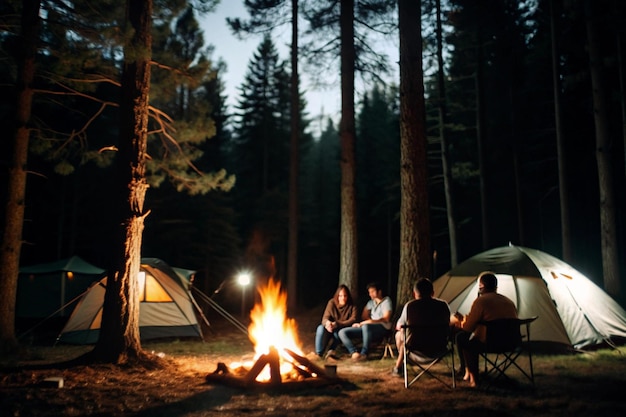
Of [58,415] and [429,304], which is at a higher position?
[429,304]

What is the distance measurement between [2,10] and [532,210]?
972 inches

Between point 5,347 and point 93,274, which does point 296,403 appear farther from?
point 93,274

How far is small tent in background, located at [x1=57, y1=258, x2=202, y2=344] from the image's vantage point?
31.2ft

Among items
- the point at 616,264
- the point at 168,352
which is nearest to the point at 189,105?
the point at 168,352

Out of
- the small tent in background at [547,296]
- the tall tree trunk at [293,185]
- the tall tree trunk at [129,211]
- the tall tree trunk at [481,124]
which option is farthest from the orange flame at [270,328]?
the tall tree trunk at [481,124]

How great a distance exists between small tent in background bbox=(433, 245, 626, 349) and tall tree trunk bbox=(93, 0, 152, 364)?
5006 millimetres

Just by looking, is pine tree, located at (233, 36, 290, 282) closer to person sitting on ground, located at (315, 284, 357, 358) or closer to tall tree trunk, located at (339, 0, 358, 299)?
tall tree trunk, located at (339, 0, 358, 299)

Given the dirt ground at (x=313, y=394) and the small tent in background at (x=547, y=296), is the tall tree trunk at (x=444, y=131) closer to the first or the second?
the small tent in background at (x=547, y=296)

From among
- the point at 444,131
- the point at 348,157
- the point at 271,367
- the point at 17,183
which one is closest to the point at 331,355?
the point at 271,367

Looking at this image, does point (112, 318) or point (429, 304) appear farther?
point (112, 318)

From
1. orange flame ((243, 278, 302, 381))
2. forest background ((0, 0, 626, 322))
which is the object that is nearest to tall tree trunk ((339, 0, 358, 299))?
forest background ((0, 0, 626, 322))

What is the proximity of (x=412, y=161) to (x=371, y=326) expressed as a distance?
269 cm

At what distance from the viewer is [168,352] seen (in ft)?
27.7

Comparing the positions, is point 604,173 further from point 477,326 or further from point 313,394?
point 313,394
